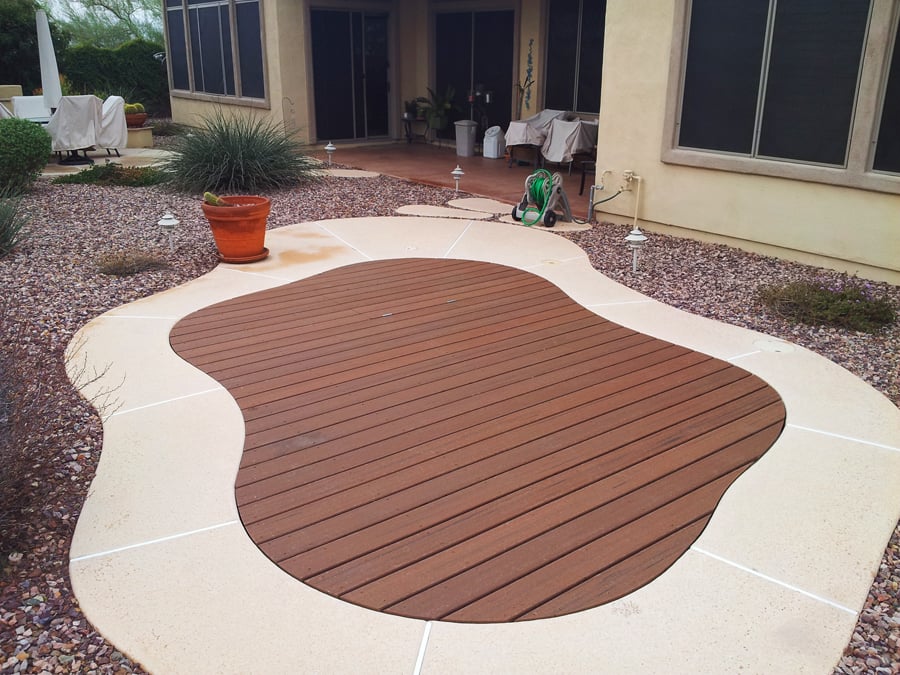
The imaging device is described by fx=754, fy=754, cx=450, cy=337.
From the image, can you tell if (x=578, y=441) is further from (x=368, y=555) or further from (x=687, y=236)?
(x=687, y=236)

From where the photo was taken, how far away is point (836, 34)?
5.51 meters

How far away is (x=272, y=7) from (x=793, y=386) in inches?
415

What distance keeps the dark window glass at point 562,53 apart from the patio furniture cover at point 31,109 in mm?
7631

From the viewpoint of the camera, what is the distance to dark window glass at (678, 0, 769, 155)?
604cm

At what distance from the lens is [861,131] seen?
547 cm

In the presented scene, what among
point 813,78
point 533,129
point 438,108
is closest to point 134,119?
point 438,108

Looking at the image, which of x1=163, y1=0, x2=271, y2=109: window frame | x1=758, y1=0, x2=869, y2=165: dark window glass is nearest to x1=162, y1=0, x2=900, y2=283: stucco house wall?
x1=758, y1=0, x2=869, y2=165: dark window glass

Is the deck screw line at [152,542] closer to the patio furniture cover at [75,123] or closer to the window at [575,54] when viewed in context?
the window at [575,54]

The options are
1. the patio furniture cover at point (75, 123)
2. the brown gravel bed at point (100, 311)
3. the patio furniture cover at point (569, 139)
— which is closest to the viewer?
the brown gravel bed at point (100, 311)

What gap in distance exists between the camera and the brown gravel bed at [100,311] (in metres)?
2.21

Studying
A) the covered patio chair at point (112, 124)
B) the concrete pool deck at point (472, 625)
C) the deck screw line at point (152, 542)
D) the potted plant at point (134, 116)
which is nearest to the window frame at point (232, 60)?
the potted plant at point (134, 116)

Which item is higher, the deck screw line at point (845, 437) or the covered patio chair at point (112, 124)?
the covered patio chair at point (112, 124)

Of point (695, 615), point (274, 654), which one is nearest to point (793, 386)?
point (695, 615)

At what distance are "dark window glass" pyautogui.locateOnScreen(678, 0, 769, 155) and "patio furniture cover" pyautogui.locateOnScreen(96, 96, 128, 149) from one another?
839cm
